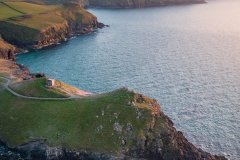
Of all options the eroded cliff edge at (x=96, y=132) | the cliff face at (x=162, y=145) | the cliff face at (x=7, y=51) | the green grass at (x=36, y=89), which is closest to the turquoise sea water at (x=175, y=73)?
the cliff face at (x=7, y=51)

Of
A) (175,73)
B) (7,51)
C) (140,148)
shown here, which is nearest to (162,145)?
(140,148)

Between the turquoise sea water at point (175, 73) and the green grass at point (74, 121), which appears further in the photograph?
the turquoise sea water at point (175, 73)

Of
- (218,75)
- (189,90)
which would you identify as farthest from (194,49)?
(189,90)

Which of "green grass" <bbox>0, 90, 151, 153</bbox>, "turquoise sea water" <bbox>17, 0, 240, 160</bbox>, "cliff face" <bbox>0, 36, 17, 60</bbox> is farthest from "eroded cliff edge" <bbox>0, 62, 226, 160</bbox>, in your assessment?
"cliff face" <bbox>0, 36, 17, 60</bbox>

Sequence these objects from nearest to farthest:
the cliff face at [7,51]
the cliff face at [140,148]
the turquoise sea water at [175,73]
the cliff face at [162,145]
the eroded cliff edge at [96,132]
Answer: the cliff face at [140,148], the cliff face at [162,145], the eroded cliff edge at [96,132], the turquoise sea water at [175,73], the cliff face at [7,51]

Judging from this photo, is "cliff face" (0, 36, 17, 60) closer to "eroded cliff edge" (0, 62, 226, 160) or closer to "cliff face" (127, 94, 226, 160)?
"eroded cliff edge" (0, 62, 226, 160)

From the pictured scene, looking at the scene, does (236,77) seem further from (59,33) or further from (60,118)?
(59,33)

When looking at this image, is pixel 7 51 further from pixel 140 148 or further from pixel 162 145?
pixel 162 145

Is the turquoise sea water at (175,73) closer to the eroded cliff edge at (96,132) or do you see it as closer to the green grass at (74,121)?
the eroded cliff edge at (96,132)
